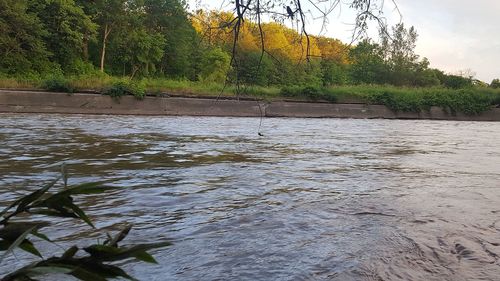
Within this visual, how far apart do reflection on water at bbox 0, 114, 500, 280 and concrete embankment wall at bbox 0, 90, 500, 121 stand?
34.4 feet

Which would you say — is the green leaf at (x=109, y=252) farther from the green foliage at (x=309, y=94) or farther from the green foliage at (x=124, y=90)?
Result: the green foliage at (x=309, y=94)

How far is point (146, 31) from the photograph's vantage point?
34.2 meters

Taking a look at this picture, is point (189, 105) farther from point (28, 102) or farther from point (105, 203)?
point (105, 203)

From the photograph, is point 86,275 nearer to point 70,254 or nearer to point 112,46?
point 70,254

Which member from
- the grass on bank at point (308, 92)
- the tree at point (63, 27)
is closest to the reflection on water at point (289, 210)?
the grass on bank at point (308, 92)

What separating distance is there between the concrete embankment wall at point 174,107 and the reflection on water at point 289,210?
10.5 m

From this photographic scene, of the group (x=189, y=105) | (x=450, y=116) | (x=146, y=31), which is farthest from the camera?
(x=146, y=31)

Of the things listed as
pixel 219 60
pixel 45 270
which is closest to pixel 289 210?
pixel 219 60

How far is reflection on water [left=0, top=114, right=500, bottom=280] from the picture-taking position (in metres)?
2.36

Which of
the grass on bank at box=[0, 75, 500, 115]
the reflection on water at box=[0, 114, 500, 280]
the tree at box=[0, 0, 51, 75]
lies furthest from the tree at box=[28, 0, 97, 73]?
the reflection on water at box=[0, 114, 500, 280]

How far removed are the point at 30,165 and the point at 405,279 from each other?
14.8 feet

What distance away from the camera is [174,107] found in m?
20.7

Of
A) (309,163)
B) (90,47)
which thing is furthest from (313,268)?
(90,47)

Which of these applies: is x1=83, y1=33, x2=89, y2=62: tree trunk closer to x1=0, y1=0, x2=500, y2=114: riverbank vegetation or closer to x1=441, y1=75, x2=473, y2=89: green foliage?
x1=0, y1=0, x2=500, y2=114: riverbank vegetation
